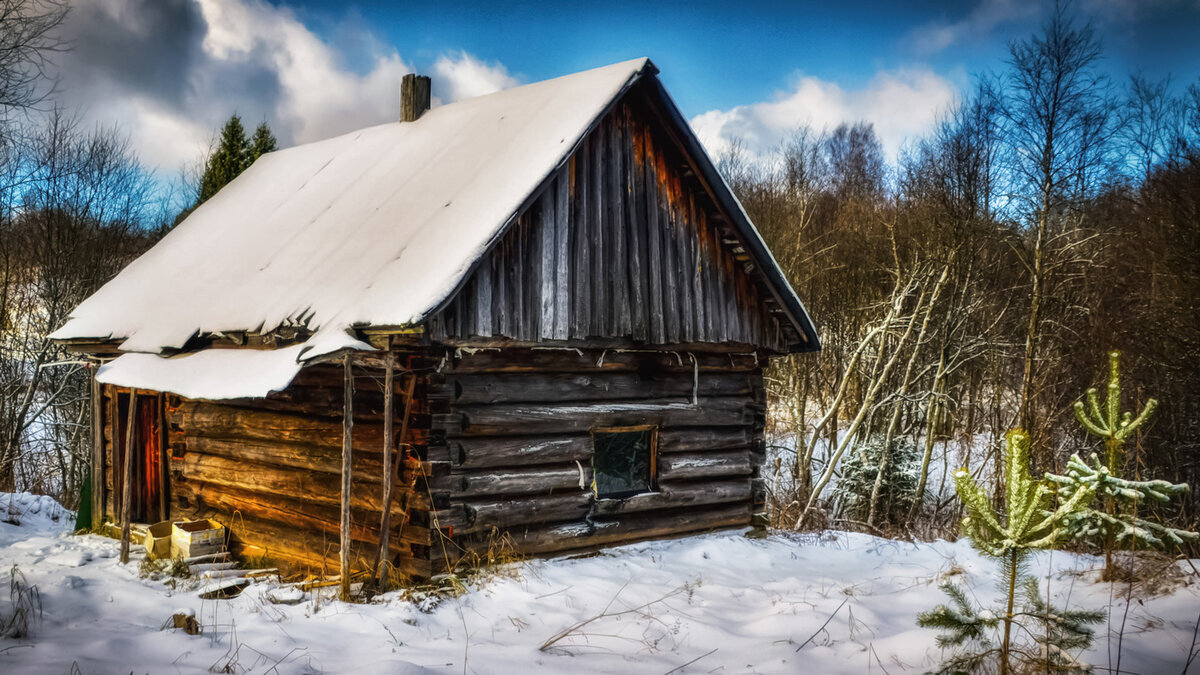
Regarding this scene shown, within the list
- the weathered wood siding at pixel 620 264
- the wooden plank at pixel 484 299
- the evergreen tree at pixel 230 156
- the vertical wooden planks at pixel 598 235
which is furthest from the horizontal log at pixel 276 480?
the evergreen tree at pixel 230 156

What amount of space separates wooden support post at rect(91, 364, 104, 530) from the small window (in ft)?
25.9

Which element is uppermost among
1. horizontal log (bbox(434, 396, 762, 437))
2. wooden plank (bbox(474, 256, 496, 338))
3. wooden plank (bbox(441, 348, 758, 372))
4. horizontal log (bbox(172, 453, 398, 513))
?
wooden plank (bbox(474, 256, 496, 338))

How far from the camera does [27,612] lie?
6.10 m

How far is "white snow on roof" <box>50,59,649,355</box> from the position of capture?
24.5ft

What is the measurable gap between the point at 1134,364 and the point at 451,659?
51.8 ft

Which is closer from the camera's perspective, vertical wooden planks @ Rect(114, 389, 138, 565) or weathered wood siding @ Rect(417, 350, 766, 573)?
weathered wood siding @ Rect(417, 350, 766, 573)

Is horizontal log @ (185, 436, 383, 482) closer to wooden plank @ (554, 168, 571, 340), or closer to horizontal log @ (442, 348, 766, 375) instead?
horizontal log @ (442, 348, 766, 375)

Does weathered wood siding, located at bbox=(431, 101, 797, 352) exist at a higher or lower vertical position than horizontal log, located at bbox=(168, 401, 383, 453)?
higher

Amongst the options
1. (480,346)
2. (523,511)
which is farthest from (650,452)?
(480,346)

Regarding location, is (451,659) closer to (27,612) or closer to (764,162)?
(27,612)

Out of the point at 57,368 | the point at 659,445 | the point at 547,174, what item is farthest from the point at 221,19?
the point at 659,445

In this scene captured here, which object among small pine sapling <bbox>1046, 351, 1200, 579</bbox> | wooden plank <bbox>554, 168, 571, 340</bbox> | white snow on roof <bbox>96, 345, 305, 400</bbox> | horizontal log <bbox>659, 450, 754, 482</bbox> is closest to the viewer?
small pine sapling <bbox>1046, 351, 1200, 579</bbox>

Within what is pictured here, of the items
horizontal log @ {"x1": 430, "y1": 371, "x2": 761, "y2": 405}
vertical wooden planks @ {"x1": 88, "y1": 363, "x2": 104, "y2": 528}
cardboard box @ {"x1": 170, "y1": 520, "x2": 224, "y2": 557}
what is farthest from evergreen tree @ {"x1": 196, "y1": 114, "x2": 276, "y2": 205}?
horizontal log @ {"x1": 430, "y1": 371, "x2": 761, "y2": 405}

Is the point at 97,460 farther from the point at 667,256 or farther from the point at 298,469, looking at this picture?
the point at 667,256
